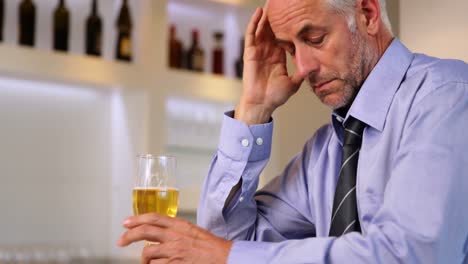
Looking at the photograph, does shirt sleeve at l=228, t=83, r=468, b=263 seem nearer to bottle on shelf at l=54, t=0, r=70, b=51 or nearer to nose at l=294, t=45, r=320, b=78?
nose at l=294, t=45, r=320, b=78

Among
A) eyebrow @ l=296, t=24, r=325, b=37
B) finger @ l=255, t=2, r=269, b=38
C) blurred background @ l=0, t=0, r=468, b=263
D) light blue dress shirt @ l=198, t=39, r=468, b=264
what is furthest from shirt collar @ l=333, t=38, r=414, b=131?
blurred background @ l=0, t=0, r=468, b=263

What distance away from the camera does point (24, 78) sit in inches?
113

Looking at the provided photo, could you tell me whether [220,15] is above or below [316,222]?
above

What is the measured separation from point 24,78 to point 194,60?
82cm

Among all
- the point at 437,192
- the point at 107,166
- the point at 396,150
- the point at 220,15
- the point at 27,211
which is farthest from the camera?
the point at 220,15

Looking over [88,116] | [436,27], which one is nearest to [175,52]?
[88,116]

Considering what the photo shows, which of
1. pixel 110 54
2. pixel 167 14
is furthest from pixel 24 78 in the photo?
pixel 167 14

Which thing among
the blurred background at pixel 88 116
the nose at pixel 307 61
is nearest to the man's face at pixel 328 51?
the nose at pixel 307 61

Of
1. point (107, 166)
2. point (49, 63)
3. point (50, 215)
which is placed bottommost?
point (50, 215)

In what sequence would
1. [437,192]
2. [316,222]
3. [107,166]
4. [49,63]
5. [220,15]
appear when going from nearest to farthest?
1. [437,192]
2. [316,222]
3. [49,63]
4. [107,166]
5. [220,15]

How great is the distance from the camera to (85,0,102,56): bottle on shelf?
302cm

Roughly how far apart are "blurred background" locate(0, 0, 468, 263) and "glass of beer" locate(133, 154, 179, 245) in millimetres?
1771

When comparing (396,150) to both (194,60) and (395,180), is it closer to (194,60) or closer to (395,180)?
(395,180)

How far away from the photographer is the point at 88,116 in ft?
10.3
